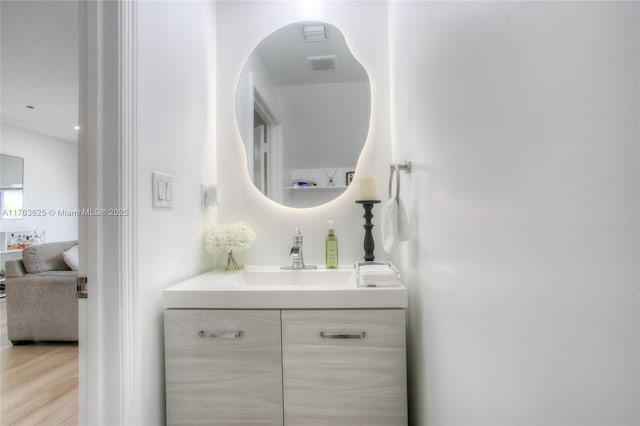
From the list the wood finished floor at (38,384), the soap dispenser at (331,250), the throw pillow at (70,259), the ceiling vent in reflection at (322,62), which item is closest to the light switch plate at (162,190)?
the soap dispenser at (331,250)

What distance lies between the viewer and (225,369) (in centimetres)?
107

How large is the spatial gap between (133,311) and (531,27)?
114 cm

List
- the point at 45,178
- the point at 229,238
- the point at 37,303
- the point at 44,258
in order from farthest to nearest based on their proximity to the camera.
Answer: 1. the point at 45,178
2. the point at 44,258
3. the point at 37,303
4. the point at 229,238

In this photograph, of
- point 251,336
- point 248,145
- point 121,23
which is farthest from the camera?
point 248,145

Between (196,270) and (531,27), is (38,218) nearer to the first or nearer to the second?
(196,270)

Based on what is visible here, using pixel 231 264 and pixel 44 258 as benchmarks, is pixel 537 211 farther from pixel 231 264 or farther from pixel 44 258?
pixel 44 258

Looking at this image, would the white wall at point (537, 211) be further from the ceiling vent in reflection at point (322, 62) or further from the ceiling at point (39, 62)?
the ceiling at point (39, 62)

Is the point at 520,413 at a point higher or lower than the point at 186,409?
higher

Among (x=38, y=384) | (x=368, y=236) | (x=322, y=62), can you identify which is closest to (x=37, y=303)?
(x=38, y=384)

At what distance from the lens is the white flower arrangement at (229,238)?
4.77 feet

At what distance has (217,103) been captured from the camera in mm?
1697

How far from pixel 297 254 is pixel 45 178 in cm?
482

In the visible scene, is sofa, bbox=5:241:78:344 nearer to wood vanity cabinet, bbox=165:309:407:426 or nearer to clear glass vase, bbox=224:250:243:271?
clear glass vase, bbox=224:250:243:271

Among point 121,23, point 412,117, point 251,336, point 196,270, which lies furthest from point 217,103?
point 251,336
